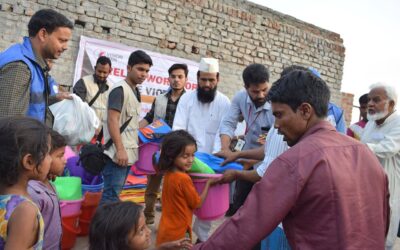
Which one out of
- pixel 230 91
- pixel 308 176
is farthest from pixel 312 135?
pixel 230 91

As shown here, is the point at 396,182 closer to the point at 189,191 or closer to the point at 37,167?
the point at 189,191

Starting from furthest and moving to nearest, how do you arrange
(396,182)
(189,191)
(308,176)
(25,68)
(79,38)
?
(79,38)
(396,182)
(189,191)
(25,68)
(308,176)

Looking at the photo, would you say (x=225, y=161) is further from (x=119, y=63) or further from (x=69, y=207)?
(x=119, y=63)

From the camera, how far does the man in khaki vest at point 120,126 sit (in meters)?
3.70

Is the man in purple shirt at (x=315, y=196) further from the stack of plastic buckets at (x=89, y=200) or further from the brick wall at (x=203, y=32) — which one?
the brick wall at (x=203, y=32)

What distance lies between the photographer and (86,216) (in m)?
4.09

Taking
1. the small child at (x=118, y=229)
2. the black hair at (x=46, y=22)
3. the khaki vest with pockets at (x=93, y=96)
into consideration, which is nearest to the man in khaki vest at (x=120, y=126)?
the black hair at (x=46, y=22)

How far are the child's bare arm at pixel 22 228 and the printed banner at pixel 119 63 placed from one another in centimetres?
590

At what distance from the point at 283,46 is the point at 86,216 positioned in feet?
27.1

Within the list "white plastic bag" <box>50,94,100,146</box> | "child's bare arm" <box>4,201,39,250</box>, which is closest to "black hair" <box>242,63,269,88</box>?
"white plastic bag" <box>50,94,100,146</box>

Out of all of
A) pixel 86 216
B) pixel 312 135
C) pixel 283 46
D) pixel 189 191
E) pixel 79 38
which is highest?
pixel 283 46

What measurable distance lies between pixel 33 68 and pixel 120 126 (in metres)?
1.45

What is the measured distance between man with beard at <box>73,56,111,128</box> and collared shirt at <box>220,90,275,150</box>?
2.17m

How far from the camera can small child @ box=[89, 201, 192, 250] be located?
1867mm
